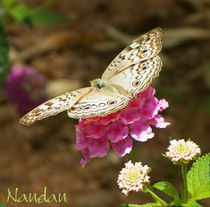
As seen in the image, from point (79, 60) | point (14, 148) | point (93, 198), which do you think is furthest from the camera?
point (79, 60)

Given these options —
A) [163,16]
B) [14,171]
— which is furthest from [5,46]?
[163,16]

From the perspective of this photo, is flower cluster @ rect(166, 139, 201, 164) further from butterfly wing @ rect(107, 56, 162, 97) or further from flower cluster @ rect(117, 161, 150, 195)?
butterfly wing @ rect(107, 56, 162, 97)

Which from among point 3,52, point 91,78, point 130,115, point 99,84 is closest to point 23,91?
point 3,52

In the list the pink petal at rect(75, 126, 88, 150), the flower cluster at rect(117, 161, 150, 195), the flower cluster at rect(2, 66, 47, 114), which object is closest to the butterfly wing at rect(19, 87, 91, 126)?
the pink petal at rect(75, 126, 88, 150)

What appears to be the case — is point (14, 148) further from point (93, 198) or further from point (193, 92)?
point (193, 92)

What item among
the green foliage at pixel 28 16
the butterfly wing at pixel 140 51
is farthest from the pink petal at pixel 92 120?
the green foliage at pixel 28 16

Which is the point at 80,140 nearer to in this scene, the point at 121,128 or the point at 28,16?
the point at 121,128

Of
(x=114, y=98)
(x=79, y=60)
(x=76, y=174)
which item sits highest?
(x=79, y=60)
